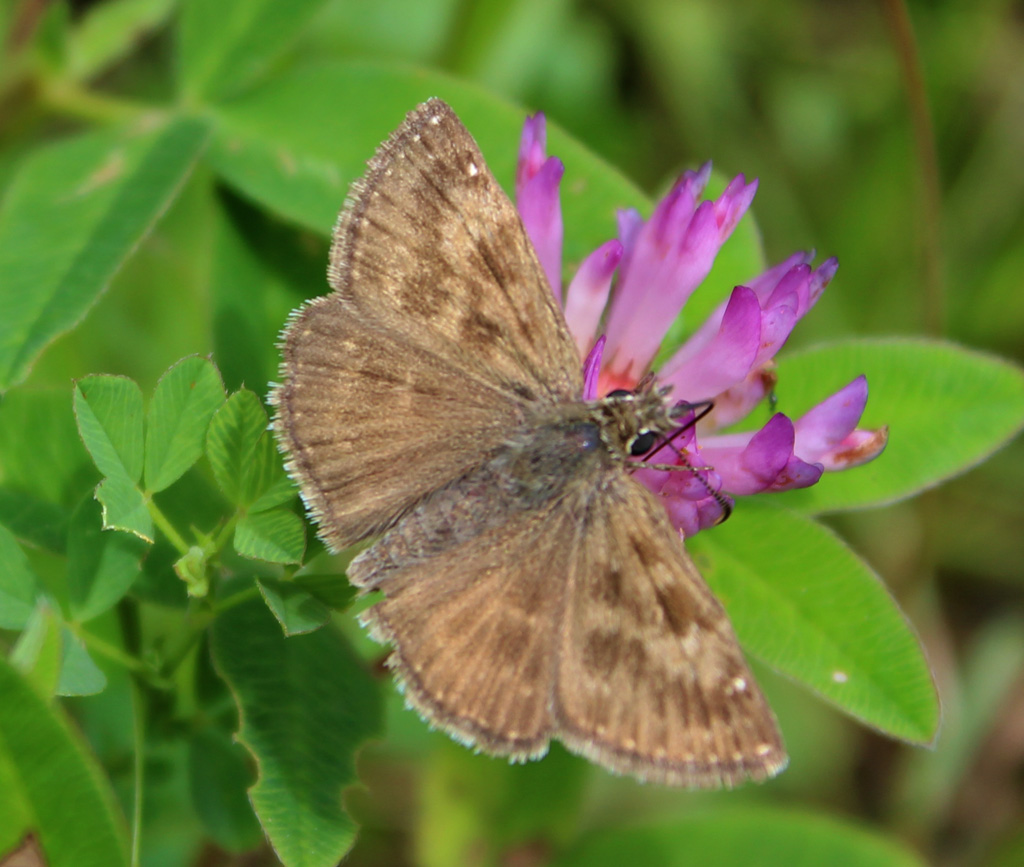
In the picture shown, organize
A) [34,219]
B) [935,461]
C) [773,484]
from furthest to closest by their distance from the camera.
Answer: [34,219], [935,461], [773,484]

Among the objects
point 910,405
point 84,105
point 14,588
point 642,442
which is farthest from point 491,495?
point 84,105

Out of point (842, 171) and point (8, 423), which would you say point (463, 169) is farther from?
point (842, 171)

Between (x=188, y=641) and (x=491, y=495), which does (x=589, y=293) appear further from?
(x=188, y=641)

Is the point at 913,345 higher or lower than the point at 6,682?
higher

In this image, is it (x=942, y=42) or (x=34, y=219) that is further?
(x=942, y=42)

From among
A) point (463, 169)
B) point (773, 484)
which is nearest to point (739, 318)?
point (773, 484)

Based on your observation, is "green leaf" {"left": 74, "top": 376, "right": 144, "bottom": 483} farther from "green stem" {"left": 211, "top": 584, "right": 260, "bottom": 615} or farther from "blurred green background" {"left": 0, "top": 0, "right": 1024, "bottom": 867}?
"blurred green background" {"left": 0, "top": 0, "right": 1024, "bottom": 867}

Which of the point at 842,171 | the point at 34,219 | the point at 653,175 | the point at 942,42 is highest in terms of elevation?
the point at 942,42
